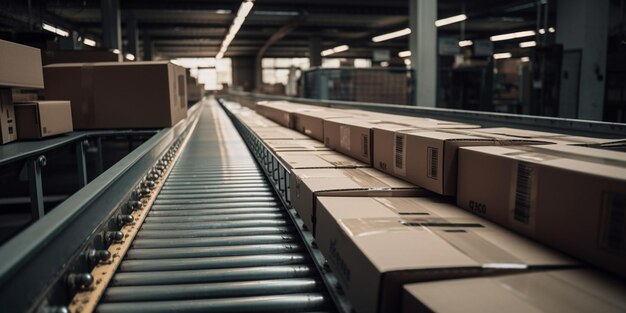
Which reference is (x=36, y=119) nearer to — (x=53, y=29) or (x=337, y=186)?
(x=337, y=186)

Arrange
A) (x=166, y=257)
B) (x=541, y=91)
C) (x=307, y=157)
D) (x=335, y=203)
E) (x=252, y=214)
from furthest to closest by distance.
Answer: (x=541, y=91), (x=307, y=157), (x=252, y=214), (x=166, y=257), (x=335, y=203)

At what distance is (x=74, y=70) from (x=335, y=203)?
3474mm

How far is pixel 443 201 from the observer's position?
56.1 inches

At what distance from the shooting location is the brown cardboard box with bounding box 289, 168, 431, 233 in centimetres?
146

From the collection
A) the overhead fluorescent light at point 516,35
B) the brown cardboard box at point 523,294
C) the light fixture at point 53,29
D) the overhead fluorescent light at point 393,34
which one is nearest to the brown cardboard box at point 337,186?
the brown cardboard box at point 523,294

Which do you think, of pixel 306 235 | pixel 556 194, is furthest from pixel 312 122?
pixel 556 194

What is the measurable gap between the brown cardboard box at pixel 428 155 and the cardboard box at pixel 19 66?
2592 millimetres

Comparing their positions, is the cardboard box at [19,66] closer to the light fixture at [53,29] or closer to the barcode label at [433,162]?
the barcode label at [433,162]

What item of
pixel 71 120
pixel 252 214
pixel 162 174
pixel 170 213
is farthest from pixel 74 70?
pixel 252 214

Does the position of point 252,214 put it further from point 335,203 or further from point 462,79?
point 462,79

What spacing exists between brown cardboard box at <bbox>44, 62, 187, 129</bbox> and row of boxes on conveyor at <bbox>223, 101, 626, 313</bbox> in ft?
8.73

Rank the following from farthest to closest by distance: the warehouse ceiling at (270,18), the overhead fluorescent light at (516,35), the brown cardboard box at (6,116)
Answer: the overhead fluorescent light at (516,35) → the warehouse ceiling at (270,18) → the brown cardboard box at (6,116)

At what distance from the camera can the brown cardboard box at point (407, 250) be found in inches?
33.0

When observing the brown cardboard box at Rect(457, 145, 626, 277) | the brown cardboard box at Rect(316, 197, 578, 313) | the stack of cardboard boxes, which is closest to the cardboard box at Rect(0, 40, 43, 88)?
the stack of cardboard boxes
